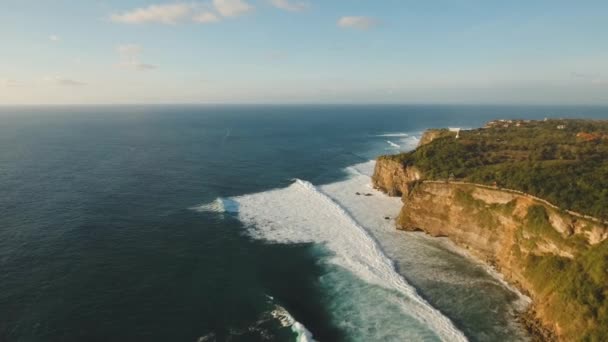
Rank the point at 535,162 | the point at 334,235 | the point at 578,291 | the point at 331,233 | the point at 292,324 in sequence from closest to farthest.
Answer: the point at 578,291, the point at 292,324, the point at 535,162, the point at 334,235, the point at 331,233

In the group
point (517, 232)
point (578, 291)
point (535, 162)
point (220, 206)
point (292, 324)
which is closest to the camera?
point (578, 291)

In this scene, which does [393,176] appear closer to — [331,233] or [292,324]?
[331,233]

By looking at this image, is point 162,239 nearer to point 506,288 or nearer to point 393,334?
point 393,334

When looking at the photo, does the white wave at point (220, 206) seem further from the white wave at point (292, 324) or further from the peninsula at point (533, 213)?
the white wave at point (292, 324)

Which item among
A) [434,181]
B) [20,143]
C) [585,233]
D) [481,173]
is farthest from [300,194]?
[20,143]

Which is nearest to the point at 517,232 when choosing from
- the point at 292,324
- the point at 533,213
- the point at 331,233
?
the point at 533,213

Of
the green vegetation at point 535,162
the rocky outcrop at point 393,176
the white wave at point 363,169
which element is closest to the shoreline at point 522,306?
the green vegetation at point 535,162

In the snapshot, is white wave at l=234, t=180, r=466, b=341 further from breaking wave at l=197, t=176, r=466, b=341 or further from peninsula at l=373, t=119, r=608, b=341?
peninsula at l=373, t=119, r=608, b=341
